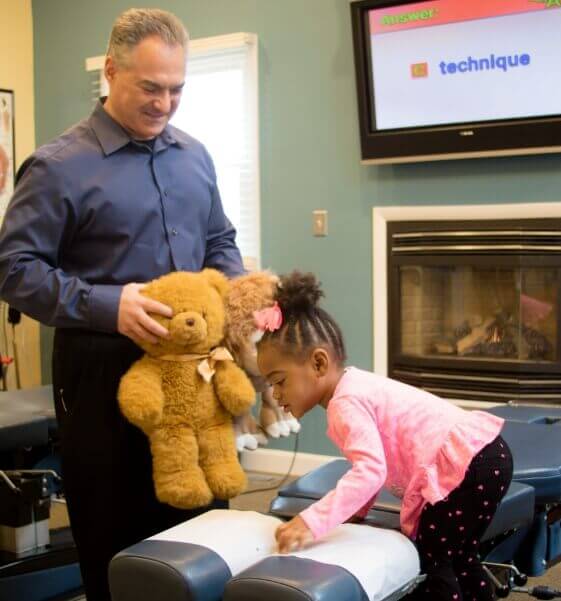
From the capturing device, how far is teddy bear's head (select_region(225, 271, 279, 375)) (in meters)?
1.83

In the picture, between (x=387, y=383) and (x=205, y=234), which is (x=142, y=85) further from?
(x=387, y=383)

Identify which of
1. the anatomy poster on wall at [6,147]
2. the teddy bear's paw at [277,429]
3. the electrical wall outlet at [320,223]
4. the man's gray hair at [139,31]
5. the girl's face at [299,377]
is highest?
the anatomy poster on wall at [6,147]

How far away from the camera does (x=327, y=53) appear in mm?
3928

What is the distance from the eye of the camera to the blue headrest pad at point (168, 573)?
140 centimetres

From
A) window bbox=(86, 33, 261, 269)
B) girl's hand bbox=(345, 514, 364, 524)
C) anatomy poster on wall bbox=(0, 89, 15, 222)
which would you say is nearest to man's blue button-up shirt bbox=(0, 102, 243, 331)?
girl's hand bbox=(345, 514, 364, 524)

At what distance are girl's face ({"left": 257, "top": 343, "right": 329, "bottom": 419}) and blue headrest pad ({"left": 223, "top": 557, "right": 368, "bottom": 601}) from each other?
368mm

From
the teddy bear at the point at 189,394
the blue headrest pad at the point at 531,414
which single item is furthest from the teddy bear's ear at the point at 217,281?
the blue headrest pad at the point at 531,414

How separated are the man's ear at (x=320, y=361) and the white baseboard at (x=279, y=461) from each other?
7.80 feet

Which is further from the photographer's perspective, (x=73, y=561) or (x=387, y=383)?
(x=73, y=561)

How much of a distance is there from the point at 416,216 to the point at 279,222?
0.68 meters

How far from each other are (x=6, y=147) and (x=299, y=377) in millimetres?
3488

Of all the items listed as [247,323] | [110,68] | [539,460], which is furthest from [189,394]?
[539,460]

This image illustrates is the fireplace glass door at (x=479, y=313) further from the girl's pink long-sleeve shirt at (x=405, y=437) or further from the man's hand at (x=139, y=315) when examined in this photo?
the man's hand at (x=139, y=315)

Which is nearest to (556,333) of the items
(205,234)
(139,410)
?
(205,234)
